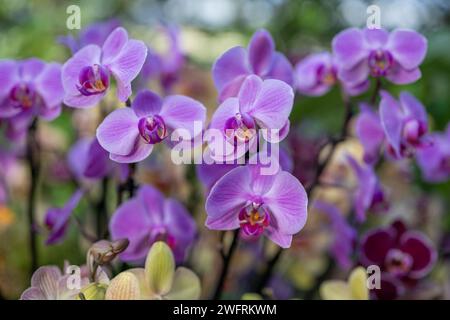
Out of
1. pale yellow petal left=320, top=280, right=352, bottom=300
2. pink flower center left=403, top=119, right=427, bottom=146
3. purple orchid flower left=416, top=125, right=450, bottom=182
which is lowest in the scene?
pale yellow petal left=320, top=280, right=352, bottom=300

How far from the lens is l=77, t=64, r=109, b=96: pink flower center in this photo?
0.39 metres

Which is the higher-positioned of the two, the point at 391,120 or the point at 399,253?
the point at 391,120

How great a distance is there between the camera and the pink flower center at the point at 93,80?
1.29 ft

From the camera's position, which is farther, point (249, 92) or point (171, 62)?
point (171, 62)

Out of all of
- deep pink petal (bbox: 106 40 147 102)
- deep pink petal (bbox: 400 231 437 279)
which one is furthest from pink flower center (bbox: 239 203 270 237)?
deep pink petal (bbox: 400 231 437 279)

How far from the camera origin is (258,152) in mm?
384

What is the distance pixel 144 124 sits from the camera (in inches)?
15.3

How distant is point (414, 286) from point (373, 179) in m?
0.13

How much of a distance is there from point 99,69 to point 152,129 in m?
0.05

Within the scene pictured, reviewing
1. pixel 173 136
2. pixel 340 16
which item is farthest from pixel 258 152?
pixel 340 16

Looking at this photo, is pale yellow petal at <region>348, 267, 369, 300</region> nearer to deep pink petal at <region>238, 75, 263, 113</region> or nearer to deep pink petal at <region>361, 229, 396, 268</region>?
deep pink petal at <region>361, 229, 396, 268</region>

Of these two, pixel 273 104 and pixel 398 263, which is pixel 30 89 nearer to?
pixel 273 104

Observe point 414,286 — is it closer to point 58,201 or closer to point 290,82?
point 290,82

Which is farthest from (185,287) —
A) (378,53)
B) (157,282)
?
(378,53)
